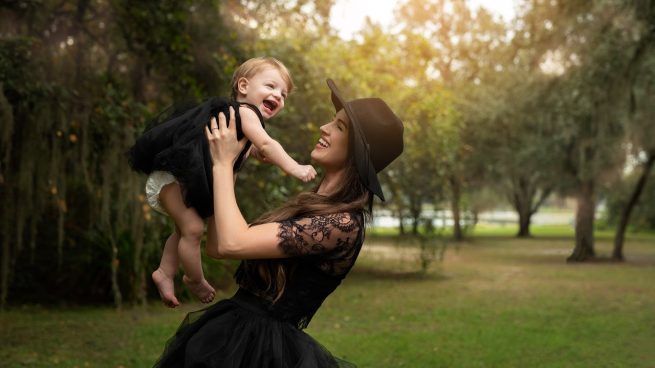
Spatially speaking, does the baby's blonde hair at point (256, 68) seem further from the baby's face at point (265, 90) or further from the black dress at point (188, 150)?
the black dress at point (188, 150)

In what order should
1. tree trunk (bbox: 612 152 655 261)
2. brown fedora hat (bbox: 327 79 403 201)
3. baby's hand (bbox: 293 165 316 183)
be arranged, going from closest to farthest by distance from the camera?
baby's hand (bbox: 293 165 316 183) → brown fedora hat (bbox: 327 79 403 201) → tree trunk (bbox: 612 152 655 261)

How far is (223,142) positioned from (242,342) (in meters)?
0.60

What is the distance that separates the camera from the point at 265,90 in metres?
2.32

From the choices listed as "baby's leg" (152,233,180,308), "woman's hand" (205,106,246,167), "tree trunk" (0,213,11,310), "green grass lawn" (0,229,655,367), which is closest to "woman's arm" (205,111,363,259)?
"woman's hand" (205,106,246,167)

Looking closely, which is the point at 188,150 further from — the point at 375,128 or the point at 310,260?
the point at 375,128

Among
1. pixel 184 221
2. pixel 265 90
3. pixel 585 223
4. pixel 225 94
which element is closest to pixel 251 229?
pixel 184 221

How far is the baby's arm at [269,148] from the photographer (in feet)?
6.76

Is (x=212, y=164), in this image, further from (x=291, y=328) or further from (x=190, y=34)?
(x=190, y=34)

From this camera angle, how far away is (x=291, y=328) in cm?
235

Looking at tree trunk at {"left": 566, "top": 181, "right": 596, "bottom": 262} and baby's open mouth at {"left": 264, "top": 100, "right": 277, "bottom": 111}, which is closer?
baby's open mouth at {"left": 264, "top": 100, "right": 277, "bottom": 111}

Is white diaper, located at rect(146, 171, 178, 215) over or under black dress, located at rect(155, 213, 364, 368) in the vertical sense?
over

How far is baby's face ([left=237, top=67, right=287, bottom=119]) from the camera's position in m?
2.32

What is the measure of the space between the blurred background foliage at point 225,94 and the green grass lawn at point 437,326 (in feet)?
2.02

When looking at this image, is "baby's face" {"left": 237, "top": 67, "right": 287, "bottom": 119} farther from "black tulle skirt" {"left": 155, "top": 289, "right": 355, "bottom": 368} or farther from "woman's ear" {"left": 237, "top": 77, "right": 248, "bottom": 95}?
"black tulle skirt" {"left": 155, "top": 289, "right": 355, "bottom": 368}
